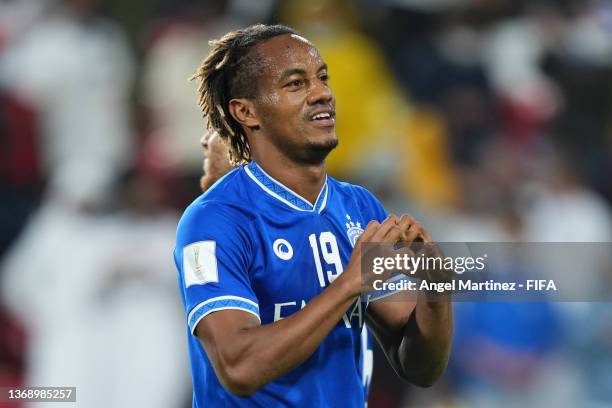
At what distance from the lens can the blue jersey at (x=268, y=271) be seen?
3303 mm

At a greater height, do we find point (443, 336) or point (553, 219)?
point (553, 219)

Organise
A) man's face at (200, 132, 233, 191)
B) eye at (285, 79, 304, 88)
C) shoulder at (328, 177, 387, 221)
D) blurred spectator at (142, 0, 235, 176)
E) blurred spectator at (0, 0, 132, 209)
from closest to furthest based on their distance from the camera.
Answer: eye at (285, 79, 304, 88)
shoulder at (328, 177, 387, 221)
man's face at (200, 132, 233, 191)
blurred spectator at (142, 0, 235, 176)
blurred spectator at (0, 0, 132, 209)

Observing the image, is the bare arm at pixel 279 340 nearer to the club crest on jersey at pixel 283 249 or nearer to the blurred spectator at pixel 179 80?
the club crest on jersey at pixel 283 249

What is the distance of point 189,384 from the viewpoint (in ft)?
24.5

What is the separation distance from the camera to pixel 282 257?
344 centimetres

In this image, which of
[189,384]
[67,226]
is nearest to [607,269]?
[189,384]

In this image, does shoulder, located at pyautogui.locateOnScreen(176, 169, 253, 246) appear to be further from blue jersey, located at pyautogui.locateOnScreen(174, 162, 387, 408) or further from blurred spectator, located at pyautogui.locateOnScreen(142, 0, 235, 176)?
blurred spectator, located at pyautogui.locateOnScreen(142, 0, 235, 176)

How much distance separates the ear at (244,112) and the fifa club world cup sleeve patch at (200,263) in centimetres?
54

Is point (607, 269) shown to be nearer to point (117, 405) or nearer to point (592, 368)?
point (592, 368)

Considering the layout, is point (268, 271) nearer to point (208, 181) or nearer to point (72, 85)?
point (208, 181)

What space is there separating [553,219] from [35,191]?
372cm

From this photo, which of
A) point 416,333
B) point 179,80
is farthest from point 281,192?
point 179,80

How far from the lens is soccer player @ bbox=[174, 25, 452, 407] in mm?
3143

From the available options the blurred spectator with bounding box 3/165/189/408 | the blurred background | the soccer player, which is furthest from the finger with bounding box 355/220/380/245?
the blurred spectator with bounding box 3/165/189/408
